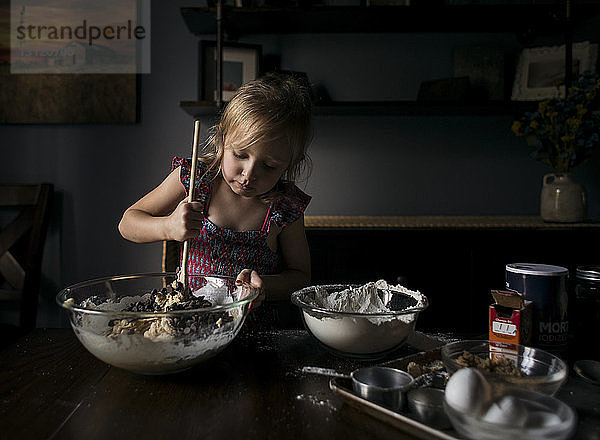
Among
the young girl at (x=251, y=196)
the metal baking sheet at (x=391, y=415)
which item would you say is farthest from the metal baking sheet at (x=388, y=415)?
the young girl at (x=251, y=196)

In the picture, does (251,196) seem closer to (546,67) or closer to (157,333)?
(157,333)

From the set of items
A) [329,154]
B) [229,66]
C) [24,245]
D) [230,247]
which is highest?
[229,66]

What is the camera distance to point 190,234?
3.39ft

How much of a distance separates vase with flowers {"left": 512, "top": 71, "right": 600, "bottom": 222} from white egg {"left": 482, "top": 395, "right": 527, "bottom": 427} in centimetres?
175

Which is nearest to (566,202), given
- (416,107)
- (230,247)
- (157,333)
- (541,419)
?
(416,107)

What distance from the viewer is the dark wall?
2395 millimetres

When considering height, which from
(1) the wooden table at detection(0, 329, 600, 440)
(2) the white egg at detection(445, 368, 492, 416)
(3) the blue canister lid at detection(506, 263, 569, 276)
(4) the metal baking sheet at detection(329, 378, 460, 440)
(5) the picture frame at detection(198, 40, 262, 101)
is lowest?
(1) the wooden table at detection(0, 329, 600, 440)

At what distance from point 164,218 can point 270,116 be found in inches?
13.4

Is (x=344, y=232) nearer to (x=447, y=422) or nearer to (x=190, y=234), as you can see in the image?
(x=190, y=234)

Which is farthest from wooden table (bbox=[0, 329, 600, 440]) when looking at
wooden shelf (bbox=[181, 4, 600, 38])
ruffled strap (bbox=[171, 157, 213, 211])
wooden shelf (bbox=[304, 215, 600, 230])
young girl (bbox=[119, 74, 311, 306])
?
wooden shelf (bbox=[181, 4, 600, 38])

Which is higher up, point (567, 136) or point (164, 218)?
point (567, 136)

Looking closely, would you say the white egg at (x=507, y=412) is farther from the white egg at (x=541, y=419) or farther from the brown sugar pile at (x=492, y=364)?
the brown sugar pile at (x=492, y=364)

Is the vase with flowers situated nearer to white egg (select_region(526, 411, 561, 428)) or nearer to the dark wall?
the dark wall

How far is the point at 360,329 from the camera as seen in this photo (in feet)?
2.63
